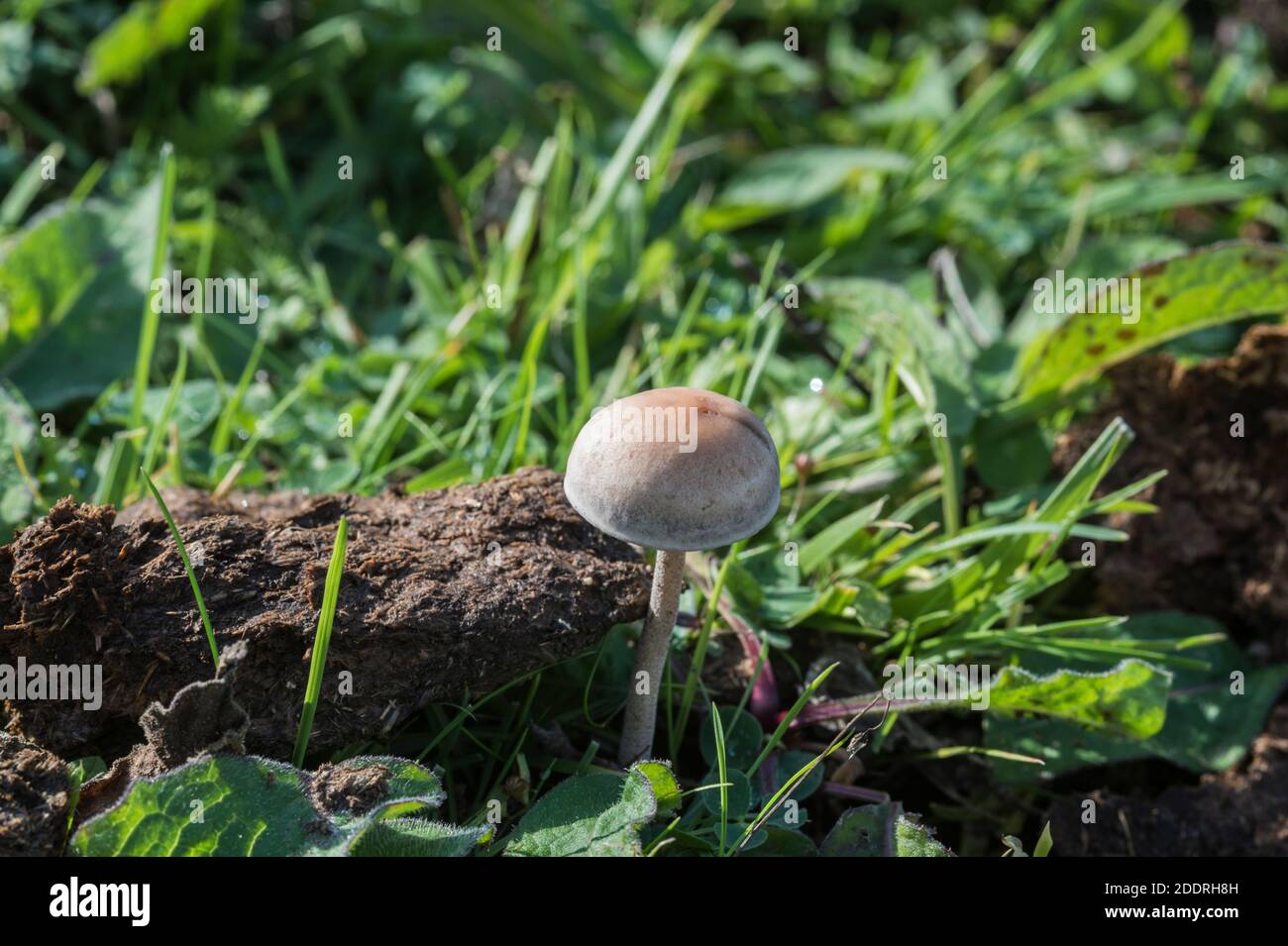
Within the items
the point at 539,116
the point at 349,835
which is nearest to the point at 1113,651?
the point at 349,835

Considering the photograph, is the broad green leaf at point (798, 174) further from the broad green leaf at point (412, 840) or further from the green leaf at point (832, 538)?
the broad green leaf at point (412, 840)

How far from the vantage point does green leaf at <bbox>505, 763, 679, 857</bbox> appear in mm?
1978

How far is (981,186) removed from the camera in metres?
4.07

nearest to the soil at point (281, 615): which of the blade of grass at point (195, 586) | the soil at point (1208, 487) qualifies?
the blade of grass at point (195, 586)

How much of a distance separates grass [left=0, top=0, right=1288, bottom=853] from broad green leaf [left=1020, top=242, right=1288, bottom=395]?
153 millimetres

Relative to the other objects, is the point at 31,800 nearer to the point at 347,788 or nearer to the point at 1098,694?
the point at 347,788

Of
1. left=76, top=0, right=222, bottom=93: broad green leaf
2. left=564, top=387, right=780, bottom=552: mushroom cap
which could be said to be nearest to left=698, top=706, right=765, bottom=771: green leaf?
left=564, top=387, right=780, bottom=552: mushroom cap

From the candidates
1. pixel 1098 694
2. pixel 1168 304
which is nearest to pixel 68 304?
pixel 1098 694

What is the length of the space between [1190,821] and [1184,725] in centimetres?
28

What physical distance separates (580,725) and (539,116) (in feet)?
8.92

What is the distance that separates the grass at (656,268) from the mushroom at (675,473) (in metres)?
0.49

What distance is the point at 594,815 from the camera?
6.66ft

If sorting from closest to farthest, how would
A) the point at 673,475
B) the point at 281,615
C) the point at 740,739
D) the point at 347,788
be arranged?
the point at 673,475
the point at 347,788
the point at 281,615
the point at 740,739
